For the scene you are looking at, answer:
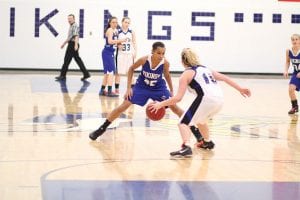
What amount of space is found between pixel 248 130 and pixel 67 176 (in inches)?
191

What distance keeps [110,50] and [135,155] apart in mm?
7948

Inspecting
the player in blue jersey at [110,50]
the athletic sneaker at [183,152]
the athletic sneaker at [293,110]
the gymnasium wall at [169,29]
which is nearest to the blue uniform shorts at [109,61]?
the player in blue jersey at [110,50]

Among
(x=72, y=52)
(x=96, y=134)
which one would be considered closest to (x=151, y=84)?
(x=96, y=134)

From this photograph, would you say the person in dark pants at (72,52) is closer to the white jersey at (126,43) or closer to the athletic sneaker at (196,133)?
the white jersey at (126,43)

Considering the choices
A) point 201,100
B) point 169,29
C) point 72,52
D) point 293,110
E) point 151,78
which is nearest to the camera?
point 201,100

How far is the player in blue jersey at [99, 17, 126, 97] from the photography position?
16.5 meters

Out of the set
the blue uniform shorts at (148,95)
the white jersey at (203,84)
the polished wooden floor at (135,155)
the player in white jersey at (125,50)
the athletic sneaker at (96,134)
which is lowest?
the polished wooden floor at (135,155)

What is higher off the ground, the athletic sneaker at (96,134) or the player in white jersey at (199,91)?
the player in white jersey at (199,91)

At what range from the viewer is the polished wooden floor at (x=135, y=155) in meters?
7.11

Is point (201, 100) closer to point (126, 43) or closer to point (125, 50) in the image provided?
point (126, 43)

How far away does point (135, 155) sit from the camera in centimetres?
924

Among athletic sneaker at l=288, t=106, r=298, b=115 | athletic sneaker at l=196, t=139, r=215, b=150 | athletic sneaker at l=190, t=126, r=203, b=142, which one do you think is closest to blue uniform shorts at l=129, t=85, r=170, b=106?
athletic sneaker at l=190, t=126, r=203, b=142

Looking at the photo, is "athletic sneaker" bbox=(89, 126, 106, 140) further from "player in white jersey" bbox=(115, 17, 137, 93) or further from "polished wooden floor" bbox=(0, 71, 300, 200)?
"player in white jersey" bbox=(115, 17, 137, 93)

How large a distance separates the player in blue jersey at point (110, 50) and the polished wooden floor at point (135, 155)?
122 cm
